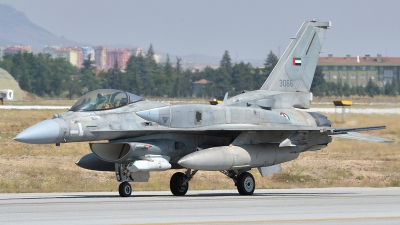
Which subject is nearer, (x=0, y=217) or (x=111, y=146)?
(x=0, y=217)

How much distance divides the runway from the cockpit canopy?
2.06m

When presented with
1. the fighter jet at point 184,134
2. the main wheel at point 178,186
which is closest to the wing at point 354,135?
the fighter jet at point 184,134

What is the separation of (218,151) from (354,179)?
883 centimetres

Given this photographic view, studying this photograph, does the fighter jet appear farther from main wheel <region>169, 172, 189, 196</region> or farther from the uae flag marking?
the uae flag marking

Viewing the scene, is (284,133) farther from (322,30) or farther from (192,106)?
(322,30)

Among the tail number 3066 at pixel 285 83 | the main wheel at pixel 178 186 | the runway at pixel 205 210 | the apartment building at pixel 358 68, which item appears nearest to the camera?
the runway at pixel 205 210

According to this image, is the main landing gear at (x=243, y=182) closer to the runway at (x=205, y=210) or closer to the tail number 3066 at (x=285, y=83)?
the runway at (x=205, y=210)

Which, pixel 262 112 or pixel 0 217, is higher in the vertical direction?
pixel 262 112

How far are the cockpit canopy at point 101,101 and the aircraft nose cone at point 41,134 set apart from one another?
1.08 m

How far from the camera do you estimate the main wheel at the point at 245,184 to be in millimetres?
18672

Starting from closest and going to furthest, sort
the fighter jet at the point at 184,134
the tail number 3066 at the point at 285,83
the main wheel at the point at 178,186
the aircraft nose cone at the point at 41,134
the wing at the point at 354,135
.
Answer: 1. the aircraft nose cone at the point at 41,134
2. the fighter jet at the point at 184,134
3. the wing at the point at 354,135
4. the main wheel at the point at 178,186
5. the tail number 3066 at the point at 285,83

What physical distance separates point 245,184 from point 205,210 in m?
4.87

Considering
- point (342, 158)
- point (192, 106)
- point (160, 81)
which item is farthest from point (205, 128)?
point (160, 81)

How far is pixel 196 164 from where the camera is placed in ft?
56.5
